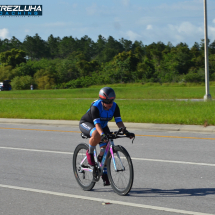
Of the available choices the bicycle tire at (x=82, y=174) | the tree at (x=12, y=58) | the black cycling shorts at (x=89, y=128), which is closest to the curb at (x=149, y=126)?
the bicycle tire at (x=82, y=174)

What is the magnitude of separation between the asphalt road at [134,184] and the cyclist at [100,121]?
74 cm

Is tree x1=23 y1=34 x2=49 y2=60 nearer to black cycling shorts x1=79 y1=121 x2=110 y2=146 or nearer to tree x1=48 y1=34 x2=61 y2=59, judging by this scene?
tree x1=48 y1=34 x2=61 y2=59

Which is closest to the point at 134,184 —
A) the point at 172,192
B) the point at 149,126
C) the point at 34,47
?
the point at 172,192

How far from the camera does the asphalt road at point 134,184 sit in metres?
5.48

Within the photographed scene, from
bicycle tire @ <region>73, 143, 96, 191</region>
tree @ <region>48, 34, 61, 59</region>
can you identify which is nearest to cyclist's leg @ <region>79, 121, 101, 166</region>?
bicycle tire @ <region>73, 143, 96, 191</region>

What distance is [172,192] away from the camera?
20.1 feet

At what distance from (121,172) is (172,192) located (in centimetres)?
98

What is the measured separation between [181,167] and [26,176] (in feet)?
11.0

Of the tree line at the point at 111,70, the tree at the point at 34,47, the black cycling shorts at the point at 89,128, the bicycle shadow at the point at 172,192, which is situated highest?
the tree at the point at 34,47

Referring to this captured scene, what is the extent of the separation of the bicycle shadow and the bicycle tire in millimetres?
767

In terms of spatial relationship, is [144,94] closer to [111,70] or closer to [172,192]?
[172,192]

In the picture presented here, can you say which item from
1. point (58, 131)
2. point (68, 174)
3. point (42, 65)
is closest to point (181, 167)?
point (68, 174)

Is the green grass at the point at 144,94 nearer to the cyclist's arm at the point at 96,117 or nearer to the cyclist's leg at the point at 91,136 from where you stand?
the cyclist's leg at the point at 91,136

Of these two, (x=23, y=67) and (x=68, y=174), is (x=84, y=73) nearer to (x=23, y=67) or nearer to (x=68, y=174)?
(x=23, y=67)
